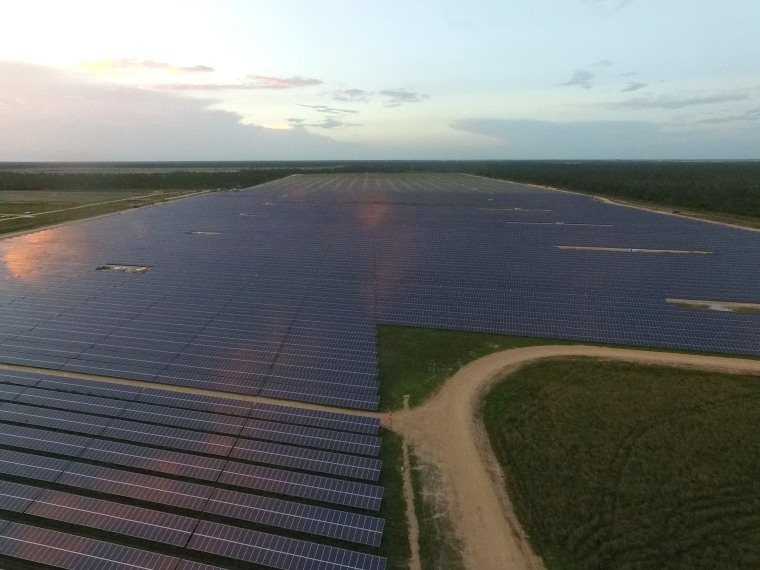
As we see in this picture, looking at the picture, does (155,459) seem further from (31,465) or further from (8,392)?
(8,392)

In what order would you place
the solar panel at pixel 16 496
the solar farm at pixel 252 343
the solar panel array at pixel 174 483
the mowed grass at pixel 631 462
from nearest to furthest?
the solar panel array at pixel 174 483
the mowed grass at pixel 631 462
the solar farm at pixel 252 343
the solar panel at pixel 16 496

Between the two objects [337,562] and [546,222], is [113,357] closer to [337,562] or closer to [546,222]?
[337,562]

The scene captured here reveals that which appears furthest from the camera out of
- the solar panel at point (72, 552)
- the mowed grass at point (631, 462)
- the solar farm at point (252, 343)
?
the solar farm at point (252, 343)

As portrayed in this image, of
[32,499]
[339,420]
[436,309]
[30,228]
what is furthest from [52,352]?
[30,228]

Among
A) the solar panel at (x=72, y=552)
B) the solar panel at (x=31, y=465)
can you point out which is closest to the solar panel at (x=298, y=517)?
the solar panel at (x=72, y=552)

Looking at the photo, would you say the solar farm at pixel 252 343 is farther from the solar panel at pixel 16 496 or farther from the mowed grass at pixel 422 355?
the mowed grass at pixel 422 355
